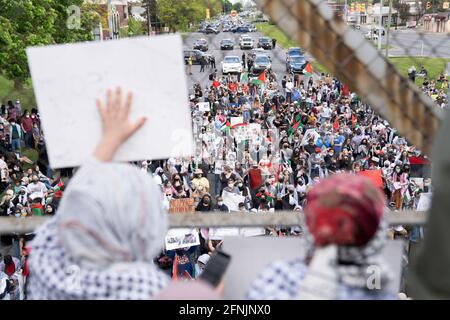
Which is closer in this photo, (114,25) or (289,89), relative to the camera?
(114,25)

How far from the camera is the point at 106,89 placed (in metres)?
1.15

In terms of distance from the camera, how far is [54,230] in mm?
915

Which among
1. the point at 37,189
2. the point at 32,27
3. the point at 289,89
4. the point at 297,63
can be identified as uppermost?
the point at 32,27

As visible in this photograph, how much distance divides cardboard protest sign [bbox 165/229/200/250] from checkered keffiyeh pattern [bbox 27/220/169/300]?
4.10m

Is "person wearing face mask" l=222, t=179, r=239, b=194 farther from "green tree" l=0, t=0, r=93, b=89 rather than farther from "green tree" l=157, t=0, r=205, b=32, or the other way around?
"green tree" l=157, t=0, r=205, b=32

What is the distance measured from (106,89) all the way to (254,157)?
7.28 m

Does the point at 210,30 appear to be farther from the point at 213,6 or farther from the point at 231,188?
the point at 231,188

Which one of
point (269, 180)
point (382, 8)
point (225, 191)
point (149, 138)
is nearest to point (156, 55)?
point (149, 138)

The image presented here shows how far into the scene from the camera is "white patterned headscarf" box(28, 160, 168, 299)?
0.80 meters

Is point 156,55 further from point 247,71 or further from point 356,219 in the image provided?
point 247,71

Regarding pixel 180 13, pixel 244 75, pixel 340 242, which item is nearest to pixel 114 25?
pixel 180 13

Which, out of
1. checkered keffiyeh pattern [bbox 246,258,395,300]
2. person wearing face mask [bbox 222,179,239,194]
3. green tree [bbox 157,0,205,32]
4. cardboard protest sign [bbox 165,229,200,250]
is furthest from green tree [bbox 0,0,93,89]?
checkered keffiyeh pattern [bbox 246,258,395,300]

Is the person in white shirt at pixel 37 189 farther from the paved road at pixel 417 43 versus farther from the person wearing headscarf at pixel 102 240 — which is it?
the person wearing headscarf at pixel 102 240

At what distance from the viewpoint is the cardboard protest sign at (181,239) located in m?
5.00
